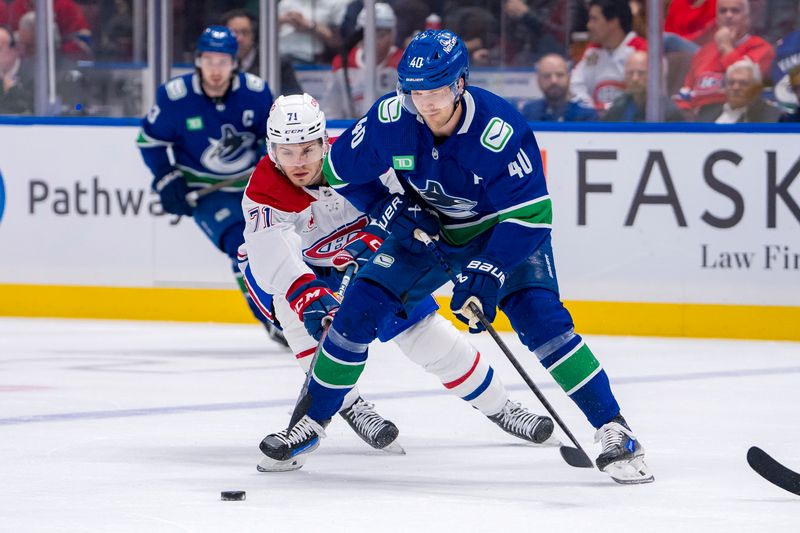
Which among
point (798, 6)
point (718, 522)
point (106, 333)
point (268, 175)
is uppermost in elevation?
point (798, 6)

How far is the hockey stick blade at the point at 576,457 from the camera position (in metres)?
4.10

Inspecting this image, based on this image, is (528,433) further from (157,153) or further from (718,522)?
(157,153)

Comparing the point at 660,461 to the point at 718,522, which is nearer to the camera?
the point at 718,522

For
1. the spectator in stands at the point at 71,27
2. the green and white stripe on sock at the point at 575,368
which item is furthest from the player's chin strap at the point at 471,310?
the spectator in stands at the point at 71,27

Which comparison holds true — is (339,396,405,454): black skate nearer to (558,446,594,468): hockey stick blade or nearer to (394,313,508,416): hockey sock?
(394,313,508,416): hockey sock

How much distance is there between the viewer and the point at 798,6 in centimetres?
704

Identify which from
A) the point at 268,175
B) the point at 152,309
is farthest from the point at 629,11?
the point at 268,175

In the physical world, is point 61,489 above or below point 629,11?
below

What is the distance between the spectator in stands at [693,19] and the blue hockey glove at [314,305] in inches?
136

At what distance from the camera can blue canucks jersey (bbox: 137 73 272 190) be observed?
7125 millimetres

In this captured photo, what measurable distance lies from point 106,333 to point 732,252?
107 inches

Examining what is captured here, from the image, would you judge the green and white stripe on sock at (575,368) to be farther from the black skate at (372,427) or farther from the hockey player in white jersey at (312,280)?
the black skate at (372,427)

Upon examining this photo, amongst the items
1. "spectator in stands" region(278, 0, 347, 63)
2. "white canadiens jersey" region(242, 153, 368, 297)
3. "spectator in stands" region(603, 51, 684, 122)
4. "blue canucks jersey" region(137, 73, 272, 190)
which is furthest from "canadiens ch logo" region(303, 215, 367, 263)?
"spectator in stands" region(278, 0, 347, 63)

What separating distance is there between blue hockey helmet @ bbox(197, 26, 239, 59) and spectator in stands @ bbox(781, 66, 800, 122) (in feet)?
7.57
